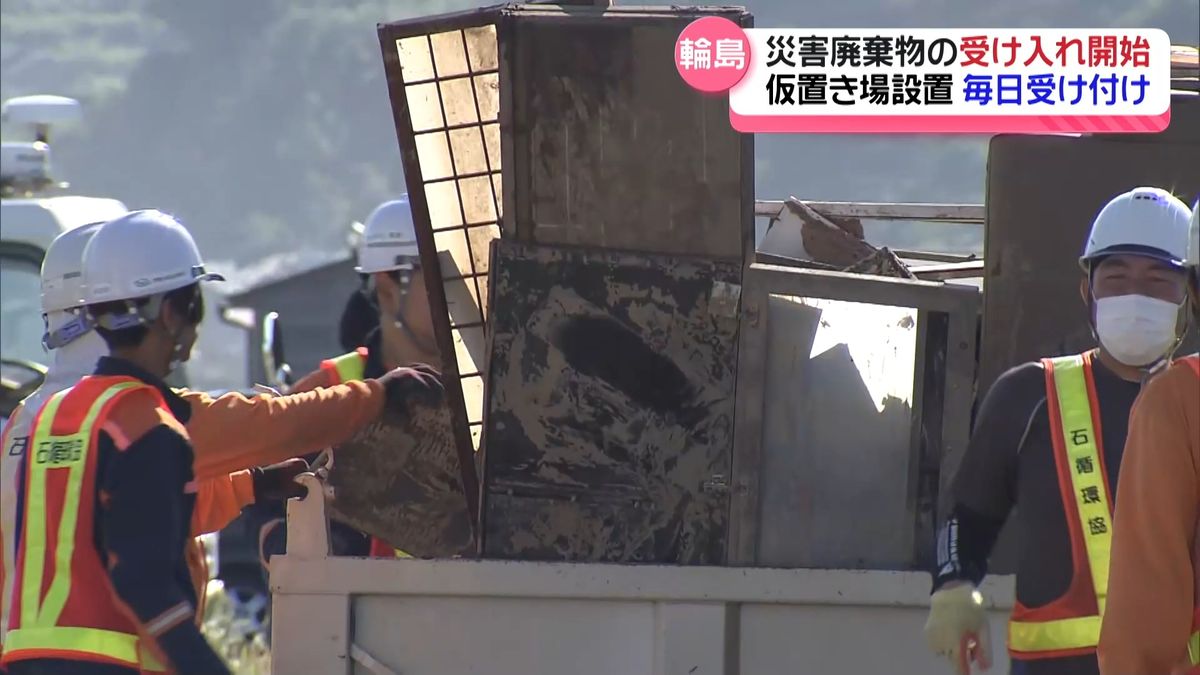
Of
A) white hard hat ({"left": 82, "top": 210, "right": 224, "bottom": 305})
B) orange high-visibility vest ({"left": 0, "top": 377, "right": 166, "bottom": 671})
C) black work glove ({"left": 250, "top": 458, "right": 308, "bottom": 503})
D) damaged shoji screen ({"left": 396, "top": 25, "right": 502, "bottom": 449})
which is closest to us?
orange high-visibility vest ({"left": 0, "top": 377, "right": 166, "bottom": 671})

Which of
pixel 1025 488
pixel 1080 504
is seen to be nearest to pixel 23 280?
pixel 1025 488

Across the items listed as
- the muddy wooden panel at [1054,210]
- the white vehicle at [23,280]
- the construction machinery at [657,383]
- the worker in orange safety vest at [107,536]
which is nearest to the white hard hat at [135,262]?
the worker in orange safety vest at [107,536]

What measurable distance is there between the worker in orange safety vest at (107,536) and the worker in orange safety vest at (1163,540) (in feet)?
5.52

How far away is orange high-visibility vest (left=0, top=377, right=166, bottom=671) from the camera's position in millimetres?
3691

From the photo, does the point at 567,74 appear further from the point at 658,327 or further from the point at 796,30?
the point at 796,30

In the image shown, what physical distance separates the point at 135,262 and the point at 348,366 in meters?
1.47

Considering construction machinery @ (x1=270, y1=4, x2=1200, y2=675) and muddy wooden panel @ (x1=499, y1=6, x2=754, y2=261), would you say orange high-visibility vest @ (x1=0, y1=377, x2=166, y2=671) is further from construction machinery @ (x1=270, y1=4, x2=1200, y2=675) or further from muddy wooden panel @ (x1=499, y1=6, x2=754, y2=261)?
muddy wooden panel @ (x1=499, y1=6, x2=754, y2=261)

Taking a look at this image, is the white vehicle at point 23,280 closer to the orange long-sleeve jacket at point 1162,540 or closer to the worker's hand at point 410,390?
the worker's hand at point 410,390

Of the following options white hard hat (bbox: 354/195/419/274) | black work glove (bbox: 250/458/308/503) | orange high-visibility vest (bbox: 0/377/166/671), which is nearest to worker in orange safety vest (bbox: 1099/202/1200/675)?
orange high-visibility vest (bbox: 0/377/166/671)

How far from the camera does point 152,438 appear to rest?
369 cm

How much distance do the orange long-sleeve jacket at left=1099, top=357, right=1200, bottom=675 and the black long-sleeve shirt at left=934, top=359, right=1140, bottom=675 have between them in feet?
2.13

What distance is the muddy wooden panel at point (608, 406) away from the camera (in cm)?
416

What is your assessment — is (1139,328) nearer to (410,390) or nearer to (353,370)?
(410,390)
